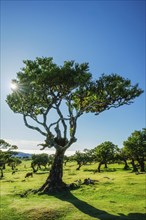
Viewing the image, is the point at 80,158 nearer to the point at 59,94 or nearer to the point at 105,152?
the point at 105,152

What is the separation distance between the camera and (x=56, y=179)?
3812cm

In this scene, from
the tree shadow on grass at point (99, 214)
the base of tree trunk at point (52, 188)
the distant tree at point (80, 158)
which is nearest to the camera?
the tree shadow on grass at point (99, 214)

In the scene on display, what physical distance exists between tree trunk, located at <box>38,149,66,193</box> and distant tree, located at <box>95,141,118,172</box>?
174 ft

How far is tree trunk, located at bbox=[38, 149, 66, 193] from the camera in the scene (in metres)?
37.0

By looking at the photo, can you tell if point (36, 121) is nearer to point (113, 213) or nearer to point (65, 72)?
point (65, 72)

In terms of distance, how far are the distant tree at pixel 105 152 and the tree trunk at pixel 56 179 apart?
52951 mm

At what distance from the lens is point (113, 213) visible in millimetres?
23781

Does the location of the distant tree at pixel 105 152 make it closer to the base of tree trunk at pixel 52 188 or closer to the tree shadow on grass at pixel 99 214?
the base of tree trunk at pixel 52 188

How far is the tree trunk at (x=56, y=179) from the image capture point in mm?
37031

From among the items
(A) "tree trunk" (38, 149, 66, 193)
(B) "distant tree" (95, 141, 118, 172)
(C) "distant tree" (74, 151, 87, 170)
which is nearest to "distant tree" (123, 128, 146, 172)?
(B) "distant tree" (95, 141, 118, 172)

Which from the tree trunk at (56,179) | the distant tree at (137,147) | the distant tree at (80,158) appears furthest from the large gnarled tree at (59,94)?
the distant tree at (80,158)

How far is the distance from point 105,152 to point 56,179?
55329 mm

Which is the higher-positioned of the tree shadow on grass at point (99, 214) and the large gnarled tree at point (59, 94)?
the large gnarled tree at point (59, 94)

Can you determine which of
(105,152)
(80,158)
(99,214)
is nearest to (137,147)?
(105,152)
